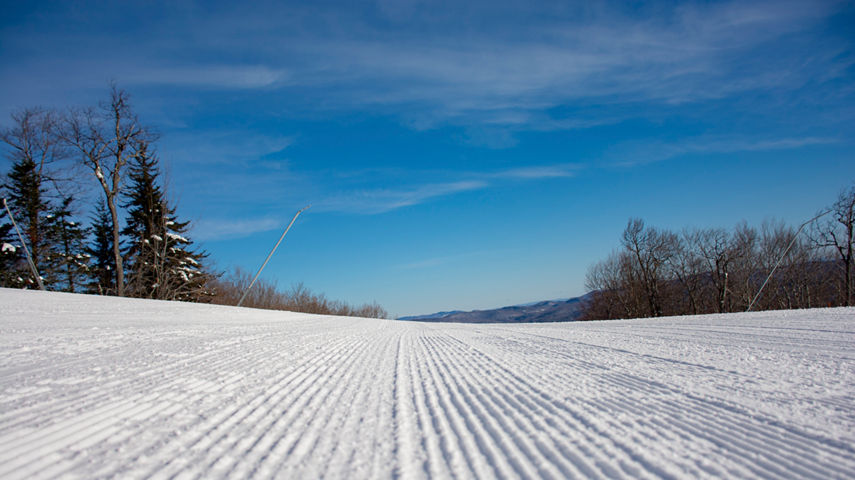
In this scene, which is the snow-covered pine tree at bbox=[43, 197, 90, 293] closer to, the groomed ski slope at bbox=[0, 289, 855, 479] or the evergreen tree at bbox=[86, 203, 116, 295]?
the evergreen tree at bbox=[86, 203, 116, 295]

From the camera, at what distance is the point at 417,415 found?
2170mm

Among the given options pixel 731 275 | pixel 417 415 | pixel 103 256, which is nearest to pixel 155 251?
pixel 103 256

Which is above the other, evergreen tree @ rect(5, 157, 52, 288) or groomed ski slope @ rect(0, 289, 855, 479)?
evergreen tree @ rect(5, 157, 52, 288)

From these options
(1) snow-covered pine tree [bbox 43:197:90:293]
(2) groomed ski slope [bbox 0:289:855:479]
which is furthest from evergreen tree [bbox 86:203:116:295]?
(2) groomed ski slope [bbox 0:289:855:479]

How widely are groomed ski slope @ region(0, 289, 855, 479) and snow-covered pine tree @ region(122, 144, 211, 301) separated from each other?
65.0 ft

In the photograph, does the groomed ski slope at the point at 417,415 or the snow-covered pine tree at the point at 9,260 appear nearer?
the groomed ski slope at the point at 417,415

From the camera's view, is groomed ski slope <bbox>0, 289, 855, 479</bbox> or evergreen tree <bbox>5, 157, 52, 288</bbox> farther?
evergreen tree <bbox>5, 157, 52, 288</bbox>

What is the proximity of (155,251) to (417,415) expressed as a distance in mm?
22853

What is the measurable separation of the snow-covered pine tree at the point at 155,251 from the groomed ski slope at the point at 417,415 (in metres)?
19.8

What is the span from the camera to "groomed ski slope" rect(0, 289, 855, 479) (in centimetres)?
147

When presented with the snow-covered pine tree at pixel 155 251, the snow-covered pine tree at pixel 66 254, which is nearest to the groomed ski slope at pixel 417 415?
the snow-covered pine tree at pixel 155 251

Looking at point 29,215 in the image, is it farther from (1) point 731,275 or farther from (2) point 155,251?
(1) point 731,275

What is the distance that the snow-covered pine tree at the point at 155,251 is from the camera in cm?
2083

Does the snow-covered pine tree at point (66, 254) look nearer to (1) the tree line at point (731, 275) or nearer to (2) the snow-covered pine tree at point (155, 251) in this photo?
(2) the snow-covered pine tree at point (155, 251)
